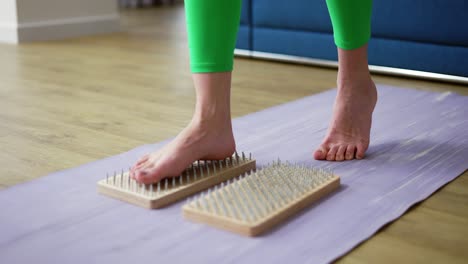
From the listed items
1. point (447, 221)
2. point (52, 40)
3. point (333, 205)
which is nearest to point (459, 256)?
point (447, 221)

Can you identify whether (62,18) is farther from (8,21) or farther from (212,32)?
(212,32)

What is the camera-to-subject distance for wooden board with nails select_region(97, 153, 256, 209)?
109 centimetres

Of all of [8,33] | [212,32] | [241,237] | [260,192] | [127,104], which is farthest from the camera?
[8,33]

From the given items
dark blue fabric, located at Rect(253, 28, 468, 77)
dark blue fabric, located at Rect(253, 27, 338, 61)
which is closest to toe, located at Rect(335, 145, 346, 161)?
dark blue fabric, located at Rect(253, 28, 468, 77)

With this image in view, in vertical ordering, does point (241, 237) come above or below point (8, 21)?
above

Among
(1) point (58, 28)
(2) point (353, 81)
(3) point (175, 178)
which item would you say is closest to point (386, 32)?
(2) point (353, 81)

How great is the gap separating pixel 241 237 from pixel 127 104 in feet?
3.40

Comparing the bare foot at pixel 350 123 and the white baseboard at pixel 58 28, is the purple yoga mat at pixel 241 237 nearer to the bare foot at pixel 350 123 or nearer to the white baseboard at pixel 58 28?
the bare foot at pixel 350 123

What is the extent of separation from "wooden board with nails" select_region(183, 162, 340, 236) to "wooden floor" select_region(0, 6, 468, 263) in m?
0.14

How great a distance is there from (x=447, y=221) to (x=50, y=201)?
0.67m

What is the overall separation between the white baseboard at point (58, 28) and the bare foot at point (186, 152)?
2.32m

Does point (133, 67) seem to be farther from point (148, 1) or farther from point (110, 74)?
point (148, 1)

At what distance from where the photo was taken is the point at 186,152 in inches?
46.2

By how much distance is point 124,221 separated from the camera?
40.5 inches
